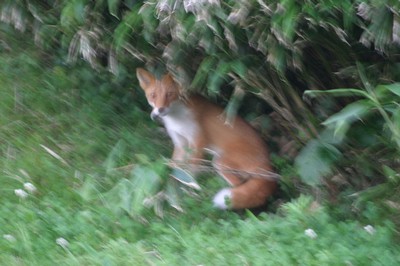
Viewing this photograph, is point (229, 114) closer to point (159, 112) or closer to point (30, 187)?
point (159, 112)

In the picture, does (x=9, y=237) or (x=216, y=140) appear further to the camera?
(x=216, y=140)

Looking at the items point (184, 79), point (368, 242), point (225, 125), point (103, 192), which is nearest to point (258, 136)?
point (225, 125)

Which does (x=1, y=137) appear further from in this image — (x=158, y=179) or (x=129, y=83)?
(x=158, y=179)

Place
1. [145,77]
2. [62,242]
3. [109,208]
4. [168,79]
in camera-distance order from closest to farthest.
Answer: [62,242] < [109,208] < [168,79] < [145,77]

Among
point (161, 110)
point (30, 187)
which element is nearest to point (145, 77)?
point (161, 110)

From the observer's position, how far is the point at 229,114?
19.6 feet

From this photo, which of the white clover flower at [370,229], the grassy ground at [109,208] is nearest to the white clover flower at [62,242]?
the grassy ground at [109,208]

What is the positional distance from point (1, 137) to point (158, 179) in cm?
174

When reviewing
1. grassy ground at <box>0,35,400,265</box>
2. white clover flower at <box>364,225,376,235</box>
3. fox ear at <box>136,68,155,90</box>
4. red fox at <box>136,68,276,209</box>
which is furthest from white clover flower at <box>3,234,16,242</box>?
white clover flower at <box>364,225,376,235</box>

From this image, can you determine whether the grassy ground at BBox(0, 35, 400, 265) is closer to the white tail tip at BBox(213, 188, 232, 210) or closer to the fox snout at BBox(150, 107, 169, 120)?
the white tail tip at BBox(213, 188, 232, 210)

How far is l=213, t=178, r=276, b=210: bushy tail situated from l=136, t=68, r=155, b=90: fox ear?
1152 millimetres

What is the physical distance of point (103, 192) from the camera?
617 cm

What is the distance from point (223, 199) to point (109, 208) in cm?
74

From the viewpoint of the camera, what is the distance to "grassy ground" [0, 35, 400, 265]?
5137 mm
